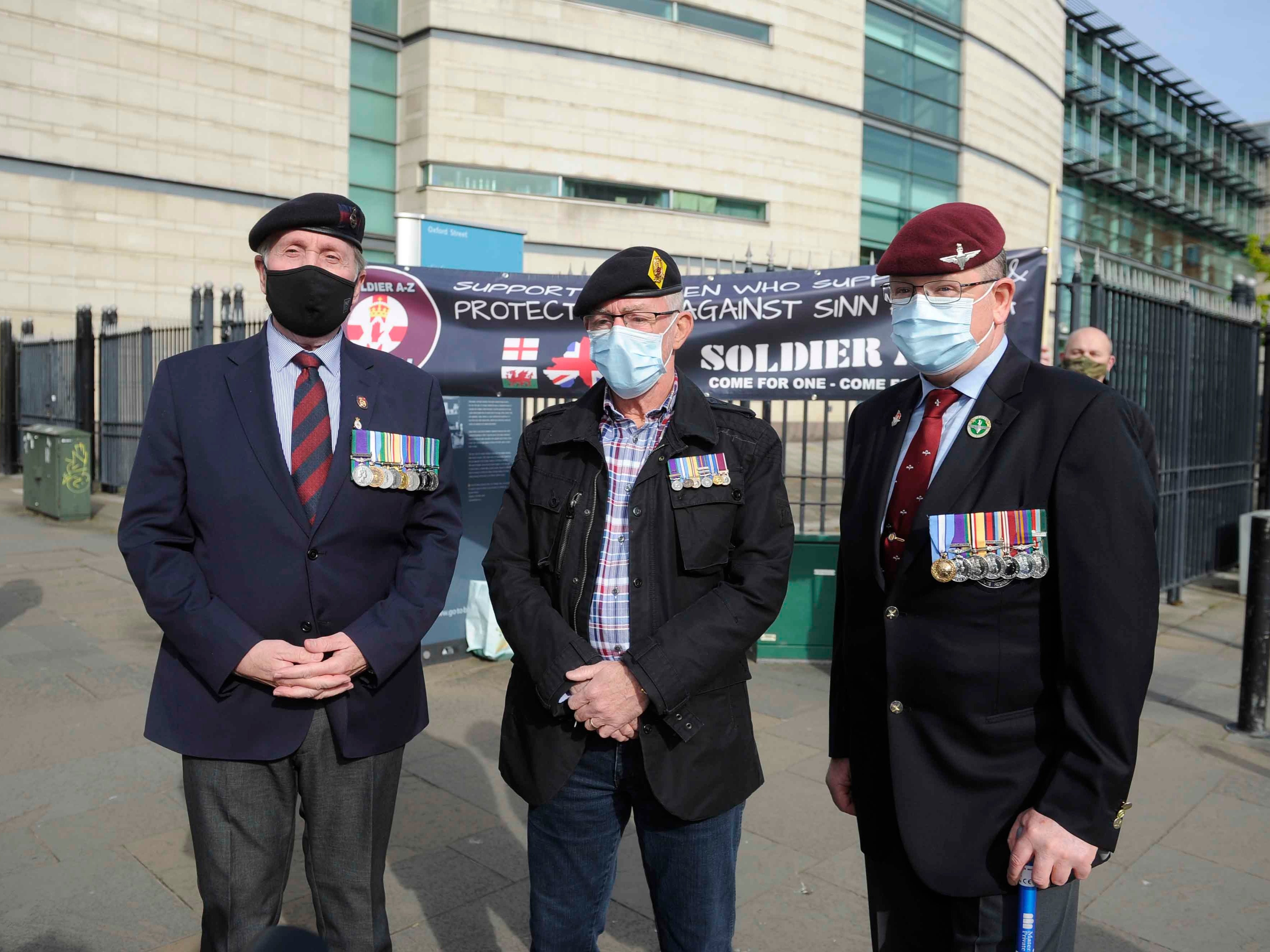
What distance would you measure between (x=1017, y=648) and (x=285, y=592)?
1.67 meters

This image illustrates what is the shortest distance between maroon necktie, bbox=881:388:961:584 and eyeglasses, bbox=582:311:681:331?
2.46 ft

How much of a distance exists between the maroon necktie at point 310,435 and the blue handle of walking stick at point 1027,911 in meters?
1.76

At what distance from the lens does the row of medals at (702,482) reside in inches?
92.7

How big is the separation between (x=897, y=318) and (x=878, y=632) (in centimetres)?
72

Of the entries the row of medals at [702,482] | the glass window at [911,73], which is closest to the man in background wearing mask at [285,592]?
the row of medals at [702,482]

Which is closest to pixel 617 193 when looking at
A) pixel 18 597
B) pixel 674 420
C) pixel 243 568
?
pixel 18 597

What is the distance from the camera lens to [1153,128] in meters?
42.2

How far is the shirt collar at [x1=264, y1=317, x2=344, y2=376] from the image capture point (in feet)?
8.25

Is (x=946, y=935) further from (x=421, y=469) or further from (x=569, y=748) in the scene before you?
(x=421, y=469)

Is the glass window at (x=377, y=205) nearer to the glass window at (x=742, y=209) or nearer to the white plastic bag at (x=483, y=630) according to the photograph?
the glass window at (x=742, y=209)

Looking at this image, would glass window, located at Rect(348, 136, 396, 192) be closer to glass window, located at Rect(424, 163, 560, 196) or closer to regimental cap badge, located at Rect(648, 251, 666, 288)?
glass window, located at Rect(424, 163, 560, 196)

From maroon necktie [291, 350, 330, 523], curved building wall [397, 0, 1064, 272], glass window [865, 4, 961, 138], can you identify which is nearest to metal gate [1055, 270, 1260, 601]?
maroon necktie [291, 350, 330, 523]

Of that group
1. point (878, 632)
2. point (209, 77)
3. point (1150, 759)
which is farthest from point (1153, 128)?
point (878, 632)

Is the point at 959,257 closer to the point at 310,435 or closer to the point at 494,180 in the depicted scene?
the point at 310,435
